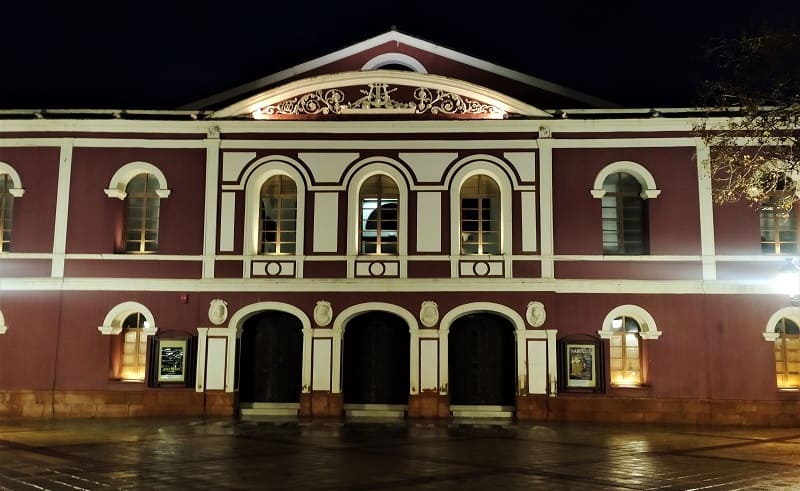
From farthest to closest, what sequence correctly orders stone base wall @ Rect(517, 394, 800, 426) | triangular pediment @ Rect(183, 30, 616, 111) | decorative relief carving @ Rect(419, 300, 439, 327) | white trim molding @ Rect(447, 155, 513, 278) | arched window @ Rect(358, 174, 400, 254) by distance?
triangular pediment @ Rect(183, 30, 616, 111) → arched window @ Rect(358, 174, 400, 254) → white trim molding @ Rect(447, 155, 513, 278) → decorative relief carving @ Rect(419, 300, 439, 327) → stone base wall @ Rect(517, 394, 800, 426)

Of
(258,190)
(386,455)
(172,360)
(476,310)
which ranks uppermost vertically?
(258,190)

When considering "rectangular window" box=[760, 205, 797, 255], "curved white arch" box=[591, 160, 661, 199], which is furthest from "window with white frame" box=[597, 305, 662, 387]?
"rectangular window" box=[760, 205, 797, 255]

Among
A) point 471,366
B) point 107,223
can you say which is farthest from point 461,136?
point 107,223

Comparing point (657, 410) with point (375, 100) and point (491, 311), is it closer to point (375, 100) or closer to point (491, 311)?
point (491, 311)

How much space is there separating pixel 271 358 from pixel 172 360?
97.0 inches

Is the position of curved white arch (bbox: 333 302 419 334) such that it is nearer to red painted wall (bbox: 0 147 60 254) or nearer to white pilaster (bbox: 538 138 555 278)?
white pilaster (bbox: 538 138 555 278)

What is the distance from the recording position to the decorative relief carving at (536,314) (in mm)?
18812

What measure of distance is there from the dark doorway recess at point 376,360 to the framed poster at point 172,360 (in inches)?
159

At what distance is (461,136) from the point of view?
64.3 ft

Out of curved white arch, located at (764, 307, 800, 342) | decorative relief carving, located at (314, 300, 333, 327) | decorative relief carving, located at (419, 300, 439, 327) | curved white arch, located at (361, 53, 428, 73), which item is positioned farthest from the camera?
curved white arch, located at (361, 53, 428, 73)

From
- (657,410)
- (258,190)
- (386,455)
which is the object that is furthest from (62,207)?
(657,410)

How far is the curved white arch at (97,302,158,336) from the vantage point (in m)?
19.0

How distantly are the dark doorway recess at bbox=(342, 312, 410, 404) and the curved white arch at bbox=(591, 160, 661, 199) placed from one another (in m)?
6.11

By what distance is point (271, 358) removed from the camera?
771 inches
